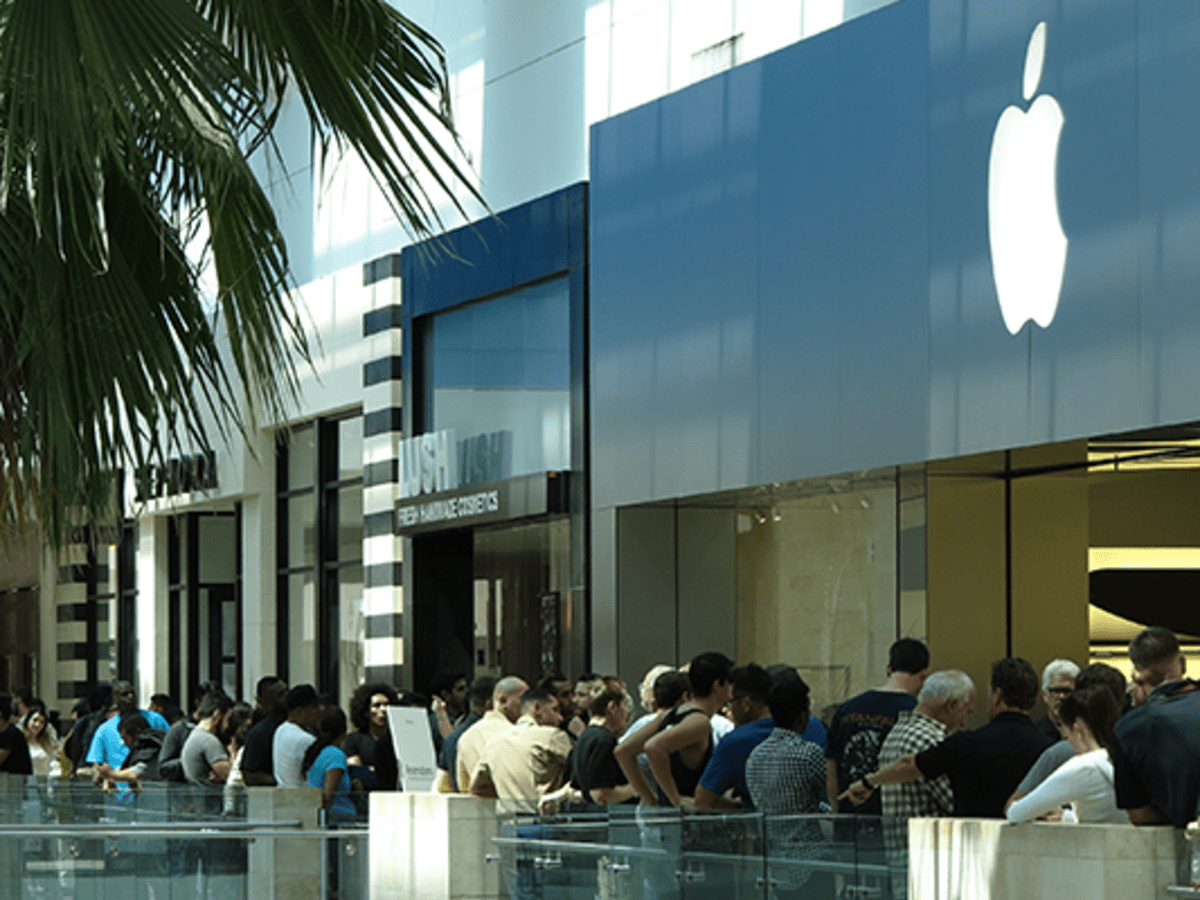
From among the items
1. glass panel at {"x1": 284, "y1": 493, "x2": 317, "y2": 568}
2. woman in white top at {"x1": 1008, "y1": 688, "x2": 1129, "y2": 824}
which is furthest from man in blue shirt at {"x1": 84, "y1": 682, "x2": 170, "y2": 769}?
woman in white top at {"x1": 1008, "y1": 688, "x2": 1129, "y2": 824}

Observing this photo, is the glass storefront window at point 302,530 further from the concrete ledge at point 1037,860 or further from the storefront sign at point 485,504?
the concrete ledge at point 1037,860

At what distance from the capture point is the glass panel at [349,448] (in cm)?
3109

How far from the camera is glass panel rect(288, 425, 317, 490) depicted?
32666mm

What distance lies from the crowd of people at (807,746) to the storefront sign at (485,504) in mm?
8597

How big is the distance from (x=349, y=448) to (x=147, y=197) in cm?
2610

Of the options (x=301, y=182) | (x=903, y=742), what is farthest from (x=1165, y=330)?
(x=301, y=182)

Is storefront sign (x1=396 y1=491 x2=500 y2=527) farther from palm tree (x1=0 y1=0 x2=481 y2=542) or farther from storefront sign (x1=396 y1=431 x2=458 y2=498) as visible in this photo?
palm tree (x1=0 y1=0 x2=481 y2=542)

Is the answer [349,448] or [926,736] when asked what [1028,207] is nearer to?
[926,736]

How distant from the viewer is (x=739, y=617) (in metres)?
23.9

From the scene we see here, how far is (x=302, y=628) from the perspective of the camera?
108 ft

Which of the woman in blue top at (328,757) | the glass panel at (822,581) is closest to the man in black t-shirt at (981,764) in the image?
the woman in blue top at (328,757)

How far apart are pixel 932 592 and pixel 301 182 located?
16742mm

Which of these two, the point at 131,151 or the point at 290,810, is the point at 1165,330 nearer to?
the point at 290,810

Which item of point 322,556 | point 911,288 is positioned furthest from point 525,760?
point 322,556
